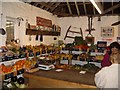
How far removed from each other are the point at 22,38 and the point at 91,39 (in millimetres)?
3739

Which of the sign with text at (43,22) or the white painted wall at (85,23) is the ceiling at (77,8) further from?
the sign with text at (43,22)

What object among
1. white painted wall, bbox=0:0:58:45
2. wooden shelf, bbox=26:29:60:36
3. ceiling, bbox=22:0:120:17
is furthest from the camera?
ceiling, bbox=22:0:120:17

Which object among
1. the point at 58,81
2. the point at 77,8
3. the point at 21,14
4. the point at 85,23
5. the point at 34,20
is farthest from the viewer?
the point at 85,23

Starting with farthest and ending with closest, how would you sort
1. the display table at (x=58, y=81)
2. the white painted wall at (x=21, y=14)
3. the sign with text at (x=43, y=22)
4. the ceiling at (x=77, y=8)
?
the ceiling at (x=77, y=8) → the sign with text at (x=43, y=22) → the white painted wall at (x=21, y=14) → the display table at (x=58, y=81)

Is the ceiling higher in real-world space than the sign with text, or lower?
higher

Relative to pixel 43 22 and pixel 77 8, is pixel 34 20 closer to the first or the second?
pixel 43 22

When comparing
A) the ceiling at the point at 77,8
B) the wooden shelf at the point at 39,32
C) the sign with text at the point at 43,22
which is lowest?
the wooden shelf at the point at 39,32

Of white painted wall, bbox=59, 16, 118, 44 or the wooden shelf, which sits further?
white painted wall, bbox=59, 16, 118, 44

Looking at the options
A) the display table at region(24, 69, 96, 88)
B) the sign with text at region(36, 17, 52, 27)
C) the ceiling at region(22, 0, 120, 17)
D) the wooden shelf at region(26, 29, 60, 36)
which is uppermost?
the ceiling at region(22, 0, 120, 17)

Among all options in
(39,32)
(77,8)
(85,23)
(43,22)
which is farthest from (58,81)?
(85,23)

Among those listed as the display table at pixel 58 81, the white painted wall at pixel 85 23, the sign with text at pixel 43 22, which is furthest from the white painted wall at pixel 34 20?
the display table at pixel 58 81

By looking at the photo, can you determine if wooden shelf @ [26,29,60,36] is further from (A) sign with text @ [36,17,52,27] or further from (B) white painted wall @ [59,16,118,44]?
(B) white painted wall @ [59,16,118,44]

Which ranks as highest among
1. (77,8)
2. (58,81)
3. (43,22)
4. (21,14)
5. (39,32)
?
(77,8)

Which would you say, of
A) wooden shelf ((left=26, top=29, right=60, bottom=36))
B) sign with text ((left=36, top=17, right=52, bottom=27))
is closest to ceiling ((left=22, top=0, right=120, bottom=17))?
sign with text ((left=36, top=17, right=52, bottom=27))
